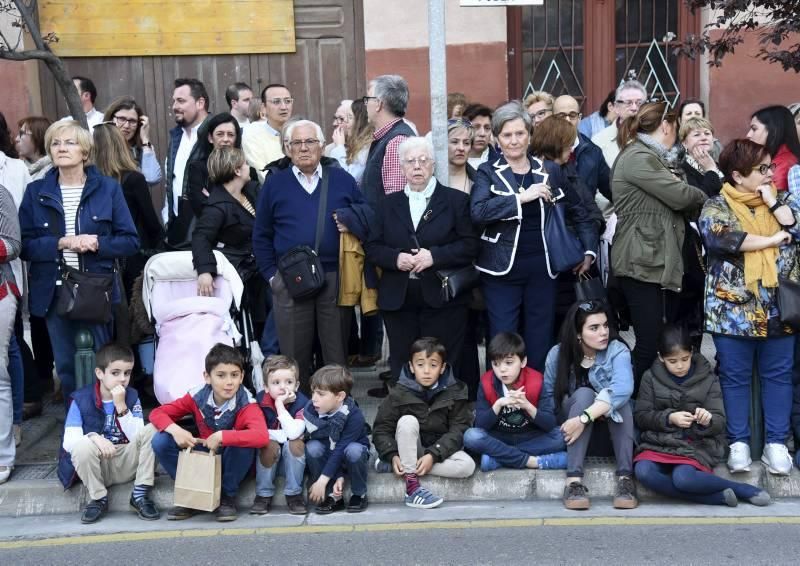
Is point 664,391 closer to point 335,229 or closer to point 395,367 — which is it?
point 395,367

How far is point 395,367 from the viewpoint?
7613mm

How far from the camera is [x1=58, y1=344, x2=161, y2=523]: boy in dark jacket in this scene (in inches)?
260

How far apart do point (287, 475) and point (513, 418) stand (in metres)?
1.33

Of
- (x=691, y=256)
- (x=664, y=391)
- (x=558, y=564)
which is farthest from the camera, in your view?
(x=691, y=256)

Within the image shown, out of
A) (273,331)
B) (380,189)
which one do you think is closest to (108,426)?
(273,331)

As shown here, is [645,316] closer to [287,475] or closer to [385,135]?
[385,135]

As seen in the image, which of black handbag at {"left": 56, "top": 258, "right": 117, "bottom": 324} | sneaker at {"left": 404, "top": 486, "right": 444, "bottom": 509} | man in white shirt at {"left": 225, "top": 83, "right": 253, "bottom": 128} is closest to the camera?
sneaker at {"left": 404, "top": 486, "right": 444, "bottom": 509}

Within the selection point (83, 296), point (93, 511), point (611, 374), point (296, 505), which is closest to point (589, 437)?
point (611, 374)

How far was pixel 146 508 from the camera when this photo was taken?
6.62m

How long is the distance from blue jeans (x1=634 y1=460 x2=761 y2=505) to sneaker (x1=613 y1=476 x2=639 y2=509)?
0.07m

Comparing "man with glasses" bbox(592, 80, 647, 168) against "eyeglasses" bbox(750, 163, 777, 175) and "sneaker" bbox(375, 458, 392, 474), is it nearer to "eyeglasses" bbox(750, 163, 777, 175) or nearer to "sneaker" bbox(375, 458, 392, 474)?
"eyeglasses" bbox(750, 163, 777, 175)

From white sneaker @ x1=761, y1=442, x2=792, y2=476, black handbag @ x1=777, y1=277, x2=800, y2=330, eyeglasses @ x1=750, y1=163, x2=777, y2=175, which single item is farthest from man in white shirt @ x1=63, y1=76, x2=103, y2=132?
white sneaker @ x1=761, y1=442, x2=792, y2=476

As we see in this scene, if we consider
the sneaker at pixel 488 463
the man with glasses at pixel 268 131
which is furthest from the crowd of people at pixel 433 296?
the man with glasses at pixel 268 131

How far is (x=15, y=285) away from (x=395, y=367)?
7.83ft
